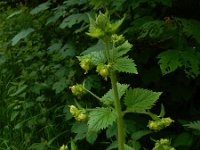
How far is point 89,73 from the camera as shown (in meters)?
3.00

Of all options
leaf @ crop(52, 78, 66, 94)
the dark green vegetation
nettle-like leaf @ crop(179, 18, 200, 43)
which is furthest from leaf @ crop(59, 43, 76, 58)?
nettle-like leaf @ crop(179, 18, 200, 43)

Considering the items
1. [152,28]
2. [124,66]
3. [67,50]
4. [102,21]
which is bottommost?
[67,50]

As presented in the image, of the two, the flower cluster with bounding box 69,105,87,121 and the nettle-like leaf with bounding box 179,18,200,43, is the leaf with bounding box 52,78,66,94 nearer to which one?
the nettle-like leaf with bounding box 179,18,200,43

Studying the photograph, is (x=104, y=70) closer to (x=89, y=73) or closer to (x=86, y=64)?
(x=86, y=64)

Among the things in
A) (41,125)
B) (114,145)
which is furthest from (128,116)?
(41,125)

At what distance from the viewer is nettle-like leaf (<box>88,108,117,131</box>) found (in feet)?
3.51

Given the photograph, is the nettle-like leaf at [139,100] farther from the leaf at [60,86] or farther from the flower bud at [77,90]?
the leaf at [60,86]

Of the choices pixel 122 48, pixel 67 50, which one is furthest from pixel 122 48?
pixel 67 50

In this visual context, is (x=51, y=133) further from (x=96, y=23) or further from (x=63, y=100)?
(x=96, y=23)

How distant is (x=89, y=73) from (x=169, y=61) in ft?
3.51

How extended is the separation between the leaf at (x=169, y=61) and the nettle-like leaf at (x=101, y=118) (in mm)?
872

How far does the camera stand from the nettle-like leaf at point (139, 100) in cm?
108

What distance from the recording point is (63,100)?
3.03 m

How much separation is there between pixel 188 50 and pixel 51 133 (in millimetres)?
1357
